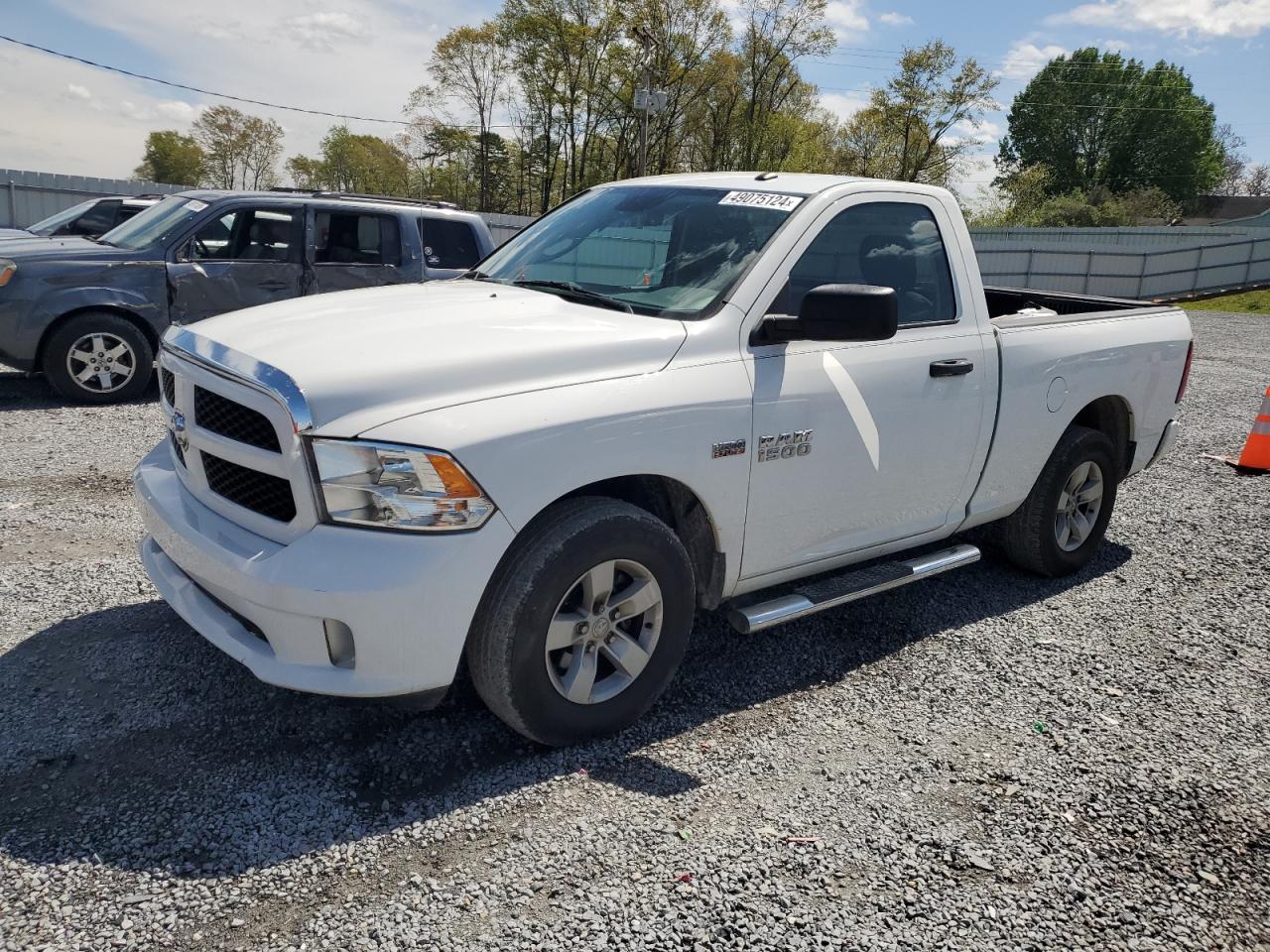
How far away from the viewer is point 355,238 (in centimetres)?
930

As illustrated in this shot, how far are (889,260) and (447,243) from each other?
639 centimetres

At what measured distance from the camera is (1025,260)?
104 ft

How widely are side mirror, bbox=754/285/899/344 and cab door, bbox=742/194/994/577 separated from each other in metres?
0.17

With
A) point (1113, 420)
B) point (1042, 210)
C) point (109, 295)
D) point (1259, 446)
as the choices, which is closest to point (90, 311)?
point (109, 295)

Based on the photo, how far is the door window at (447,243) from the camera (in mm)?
9570

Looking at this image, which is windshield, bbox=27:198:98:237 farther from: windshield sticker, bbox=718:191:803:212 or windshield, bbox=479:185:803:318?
windshield sticker, bbox=718:191:803:212

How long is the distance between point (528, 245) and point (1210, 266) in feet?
113

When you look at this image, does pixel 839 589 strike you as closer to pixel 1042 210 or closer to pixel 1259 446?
pixel 1259 446

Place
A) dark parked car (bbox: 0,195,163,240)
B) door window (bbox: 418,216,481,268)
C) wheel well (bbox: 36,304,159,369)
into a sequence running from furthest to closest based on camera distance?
dark parked car (bbox: 0,195,163,240) < door window (bbox: 418,216,481,268) < wheel well (bbox: 36,304,159,369)

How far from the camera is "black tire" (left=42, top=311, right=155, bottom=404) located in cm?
826

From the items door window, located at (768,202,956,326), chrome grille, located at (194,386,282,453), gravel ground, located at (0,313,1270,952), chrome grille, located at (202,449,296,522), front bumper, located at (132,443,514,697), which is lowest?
gravel ground, located at (0,313,1270,952)

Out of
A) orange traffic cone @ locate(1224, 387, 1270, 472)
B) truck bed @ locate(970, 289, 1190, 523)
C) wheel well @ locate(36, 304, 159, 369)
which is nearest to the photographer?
truck bed @ locate(970, 289, 1190, 523)

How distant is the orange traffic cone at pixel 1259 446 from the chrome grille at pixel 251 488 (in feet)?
25.7

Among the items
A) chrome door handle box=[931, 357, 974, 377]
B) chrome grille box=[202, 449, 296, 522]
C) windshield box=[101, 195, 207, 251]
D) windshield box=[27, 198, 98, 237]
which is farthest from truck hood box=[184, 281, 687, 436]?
windshield box=[27, 198, 98, 237]
